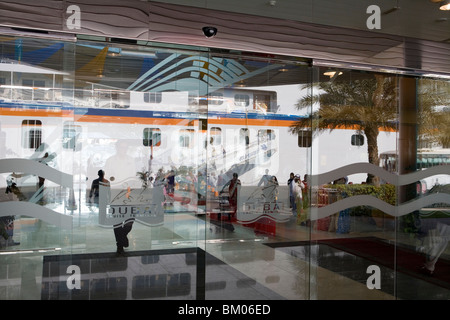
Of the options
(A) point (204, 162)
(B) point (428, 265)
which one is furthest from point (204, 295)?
(B) point (428, 265)

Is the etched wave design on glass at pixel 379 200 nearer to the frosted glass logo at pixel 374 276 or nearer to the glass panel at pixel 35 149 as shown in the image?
the frosted glass logo at pixel 374 276

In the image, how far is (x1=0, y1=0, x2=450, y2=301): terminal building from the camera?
4.93 meters

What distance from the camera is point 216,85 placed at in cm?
627

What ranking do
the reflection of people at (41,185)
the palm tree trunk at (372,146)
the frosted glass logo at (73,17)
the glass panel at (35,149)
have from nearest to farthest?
the frosted glass logo at (73,17), the glass panel at (35,149), the reflection of people at (41,185), the palm tree trunk at (372,146)

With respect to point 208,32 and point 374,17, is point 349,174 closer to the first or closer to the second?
point 374,17

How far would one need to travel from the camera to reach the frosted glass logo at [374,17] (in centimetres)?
562

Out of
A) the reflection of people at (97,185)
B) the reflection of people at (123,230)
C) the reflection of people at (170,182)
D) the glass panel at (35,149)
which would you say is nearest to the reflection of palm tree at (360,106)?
the reflection of people at (170,182)

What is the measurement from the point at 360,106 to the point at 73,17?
3.86 m

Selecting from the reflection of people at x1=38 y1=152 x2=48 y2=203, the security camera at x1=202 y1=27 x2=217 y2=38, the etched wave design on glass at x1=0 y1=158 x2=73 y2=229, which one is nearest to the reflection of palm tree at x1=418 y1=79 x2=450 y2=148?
the security camera at x1=202 y1=27 x2=217 y2=38

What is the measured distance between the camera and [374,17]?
5641 millimetres

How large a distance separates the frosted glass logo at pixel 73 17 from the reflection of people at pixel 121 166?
1.88 metres

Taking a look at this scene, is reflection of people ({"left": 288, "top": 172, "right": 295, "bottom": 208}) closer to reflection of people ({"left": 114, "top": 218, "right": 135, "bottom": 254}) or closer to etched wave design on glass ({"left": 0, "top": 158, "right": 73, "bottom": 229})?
reflection of people ({"left": 114, "top": 218, "right": 135, "bottom": 254})

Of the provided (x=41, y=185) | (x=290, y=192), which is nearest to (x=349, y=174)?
(x=290, y=192)

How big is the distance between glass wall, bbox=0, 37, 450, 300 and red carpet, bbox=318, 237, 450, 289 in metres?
0.02
